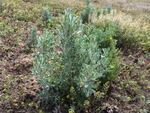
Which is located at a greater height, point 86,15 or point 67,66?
point 67,66

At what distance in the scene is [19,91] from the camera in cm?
616

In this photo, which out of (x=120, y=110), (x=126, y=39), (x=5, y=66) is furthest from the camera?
(x=126, y=39)

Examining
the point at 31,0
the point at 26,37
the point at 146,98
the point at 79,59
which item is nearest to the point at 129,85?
the point at 146,98

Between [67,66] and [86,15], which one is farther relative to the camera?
[86,15]

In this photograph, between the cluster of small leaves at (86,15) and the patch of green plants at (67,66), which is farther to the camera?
the cluster of small leaves at (86,15)

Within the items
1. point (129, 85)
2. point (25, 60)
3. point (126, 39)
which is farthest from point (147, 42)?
point (25, 60)

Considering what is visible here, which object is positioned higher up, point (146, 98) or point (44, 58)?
point (44, 58)

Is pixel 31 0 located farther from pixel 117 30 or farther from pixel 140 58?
pixel 140 58

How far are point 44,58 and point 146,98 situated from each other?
192 cm

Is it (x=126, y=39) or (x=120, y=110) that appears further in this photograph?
(x=126, y=39)

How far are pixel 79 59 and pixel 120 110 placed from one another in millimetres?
1013

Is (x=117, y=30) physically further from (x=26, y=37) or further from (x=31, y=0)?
(x=31, y=0)

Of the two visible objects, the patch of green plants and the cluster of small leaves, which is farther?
the cluster of small leaves

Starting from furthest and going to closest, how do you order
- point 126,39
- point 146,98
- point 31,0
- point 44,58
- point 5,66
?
1. point 31,0
2. point 126,39
3. point 5,66
4. point 146,98
5. point 44,58
